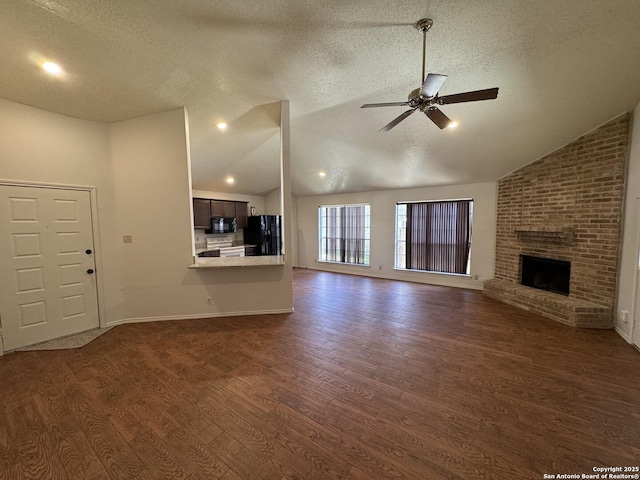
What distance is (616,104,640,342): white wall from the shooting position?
289cm

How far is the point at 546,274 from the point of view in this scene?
4.28m

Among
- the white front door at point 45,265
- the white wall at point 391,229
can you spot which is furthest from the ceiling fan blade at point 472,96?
the white front door at point 45,265

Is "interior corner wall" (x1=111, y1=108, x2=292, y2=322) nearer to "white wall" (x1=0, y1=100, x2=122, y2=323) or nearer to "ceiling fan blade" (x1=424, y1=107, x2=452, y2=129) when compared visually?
"white wall" (x1=0, y1=100, x2=122, y2=323)

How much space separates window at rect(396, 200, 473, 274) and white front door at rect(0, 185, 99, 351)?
603cm

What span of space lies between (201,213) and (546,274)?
24.2 ft

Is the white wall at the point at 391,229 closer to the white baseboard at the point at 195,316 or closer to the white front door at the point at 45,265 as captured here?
the white baseboard at the point at 195,316

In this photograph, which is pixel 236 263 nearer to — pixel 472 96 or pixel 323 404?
pixel 323 404

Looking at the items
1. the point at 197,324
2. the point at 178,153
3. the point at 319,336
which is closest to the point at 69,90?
the point at 178,153

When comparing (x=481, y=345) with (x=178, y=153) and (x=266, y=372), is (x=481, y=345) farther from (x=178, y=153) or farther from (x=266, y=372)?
(x=178, y=153)

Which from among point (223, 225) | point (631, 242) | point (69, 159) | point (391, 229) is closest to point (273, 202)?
point (223, 225)

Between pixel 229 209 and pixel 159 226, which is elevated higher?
pixel 229 209

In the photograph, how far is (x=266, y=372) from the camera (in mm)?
2328

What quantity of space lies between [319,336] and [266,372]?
896mm

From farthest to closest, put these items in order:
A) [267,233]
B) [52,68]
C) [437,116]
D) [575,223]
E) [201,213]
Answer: [267,233] → [201,213] → [575,223] → [52,68] → [437,116]
